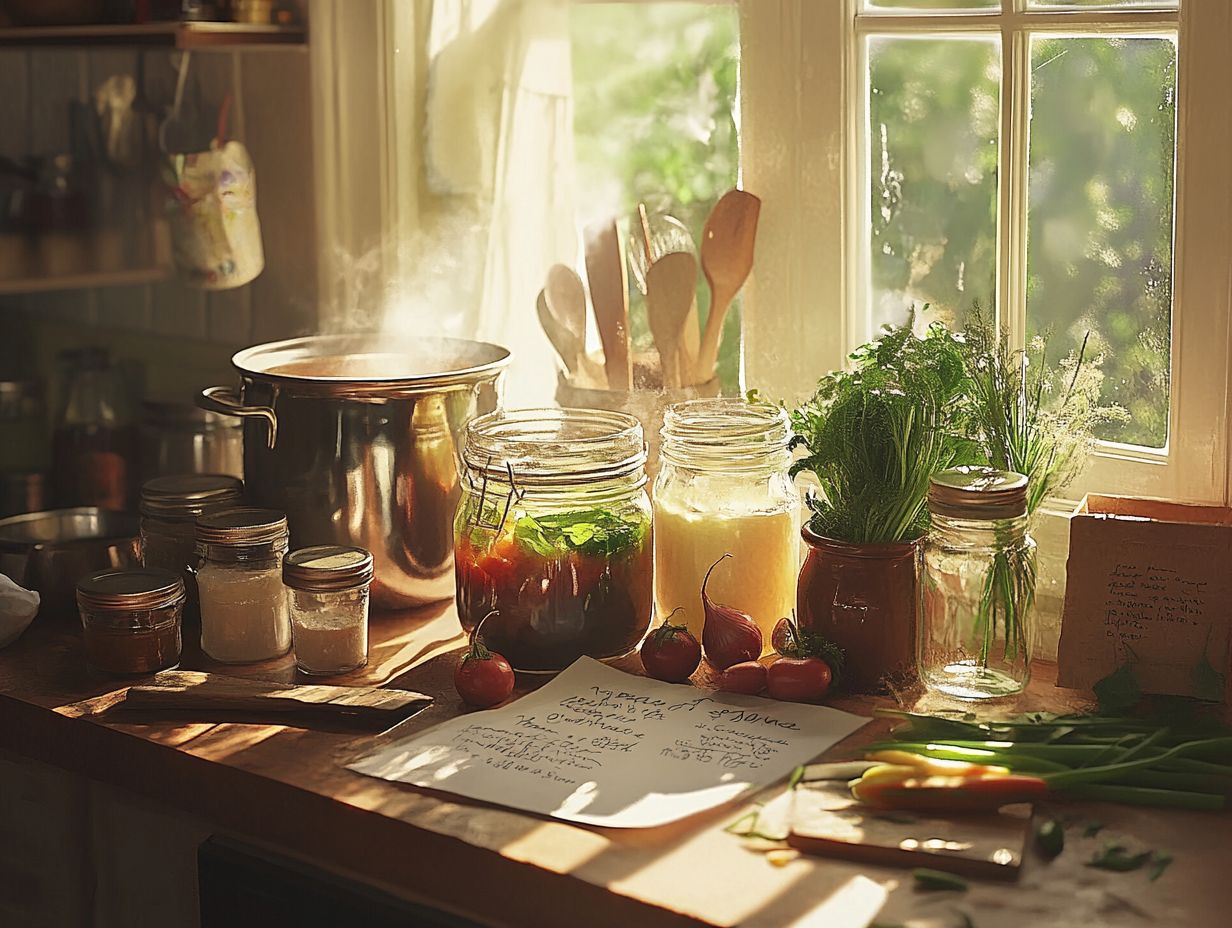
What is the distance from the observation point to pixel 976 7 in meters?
1.63

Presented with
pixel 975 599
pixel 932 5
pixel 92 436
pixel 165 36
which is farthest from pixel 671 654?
pixel 92 436

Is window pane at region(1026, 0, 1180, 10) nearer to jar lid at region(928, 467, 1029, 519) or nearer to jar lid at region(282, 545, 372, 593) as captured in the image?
jar lid at region(928, 467, 1029, 519)

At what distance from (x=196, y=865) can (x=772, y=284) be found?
919 mm

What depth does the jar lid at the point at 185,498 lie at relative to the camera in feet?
5.55

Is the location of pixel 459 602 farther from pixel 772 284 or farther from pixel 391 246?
pixel 391 246

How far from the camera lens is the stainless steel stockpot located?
164cm

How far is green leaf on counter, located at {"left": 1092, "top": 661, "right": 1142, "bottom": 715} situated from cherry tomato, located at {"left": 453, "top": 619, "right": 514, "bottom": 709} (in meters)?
0.54

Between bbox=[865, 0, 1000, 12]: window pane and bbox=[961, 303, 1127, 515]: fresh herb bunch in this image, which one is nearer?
bbox=[961, 303, 1127, 515]: fresh herb bunch

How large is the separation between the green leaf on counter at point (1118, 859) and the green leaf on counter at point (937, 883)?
11 cm

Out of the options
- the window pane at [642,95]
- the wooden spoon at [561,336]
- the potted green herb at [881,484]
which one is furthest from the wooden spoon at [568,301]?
the potted green herb at [881,484]

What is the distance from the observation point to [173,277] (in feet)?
8.61

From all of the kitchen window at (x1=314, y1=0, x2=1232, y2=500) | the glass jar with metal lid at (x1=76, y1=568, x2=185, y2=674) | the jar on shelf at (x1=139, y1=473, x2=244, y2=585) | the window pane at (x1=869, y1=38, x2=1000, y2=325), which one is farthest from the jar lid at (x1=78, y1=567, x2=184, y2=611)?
the window pane at (x1=869, y1=38, x2=1000, y2=325)

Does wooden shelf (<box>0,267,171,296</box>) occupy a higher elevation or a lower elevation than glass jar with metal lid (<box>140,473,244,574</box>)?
higher

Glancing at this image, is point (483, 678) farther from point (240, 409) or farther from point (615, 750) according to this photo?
point (240, 409)
